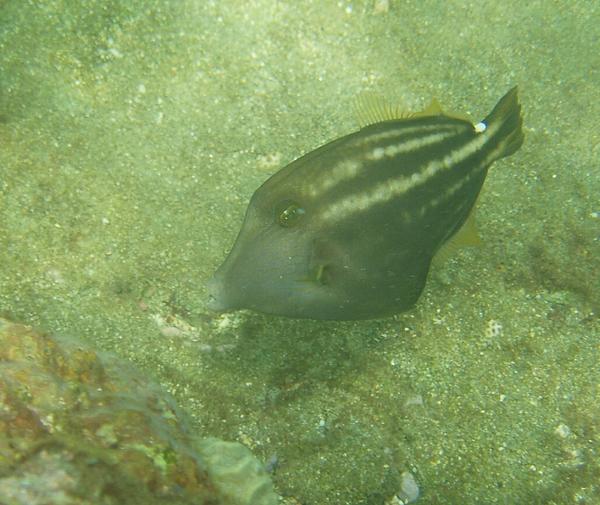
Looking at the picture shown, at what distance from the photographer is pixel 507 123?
2676 mm

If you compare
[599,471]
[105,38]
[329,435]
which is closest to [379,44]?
[105,38]

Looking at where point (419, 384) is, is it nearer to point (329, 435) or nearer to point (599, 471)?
point (329, 435)

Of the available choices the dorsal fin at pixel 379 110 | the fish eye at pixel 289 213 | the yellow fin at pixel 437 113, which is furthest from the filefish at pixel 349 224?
the dorsal fin at pixel 379 110

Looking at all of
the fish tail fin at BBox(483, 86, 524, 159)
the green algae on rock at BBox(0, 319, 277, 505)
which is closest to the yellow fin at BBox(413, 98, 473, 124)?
the fish tail fin at BBox(483, 86, 524, 159)

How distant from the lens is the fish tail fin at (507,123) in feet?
8.68

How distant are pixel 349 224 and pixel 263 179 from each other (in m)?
1.28

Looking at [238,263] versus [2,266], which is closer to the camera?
[238,263]

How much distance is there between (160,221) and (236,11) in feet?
5.54

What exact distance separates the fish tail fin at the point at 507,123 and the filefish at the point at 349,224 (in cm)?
25

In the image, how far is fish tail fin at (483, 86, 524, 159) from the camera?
2.65m

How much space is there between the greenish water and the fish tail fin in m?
0.87

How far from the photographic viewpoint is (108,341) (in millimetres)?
2900

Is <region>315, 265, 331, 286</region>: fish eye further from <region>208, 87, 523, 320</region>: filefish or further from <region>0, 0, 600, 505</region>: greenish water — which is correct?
<region>0, 0, 600, 505</region>: greenish water

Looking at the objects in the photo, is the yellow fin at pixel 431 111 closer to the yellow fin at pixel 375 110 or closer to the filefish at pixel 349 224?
the yellow fin at pixel 375 110
